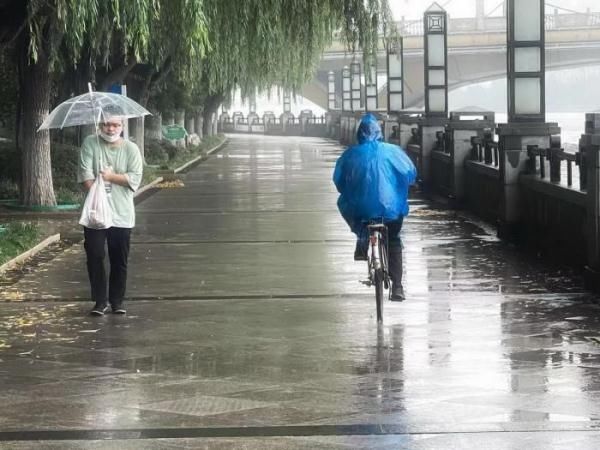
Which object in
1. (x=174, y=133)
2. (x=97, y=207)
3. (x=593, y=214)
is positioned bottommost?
(x=593, y=214)

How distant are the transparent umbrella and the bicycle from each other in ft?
7.84

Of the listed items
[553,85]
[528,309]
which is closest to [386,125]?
[528,309]

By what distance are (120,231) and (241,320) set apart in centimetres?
133

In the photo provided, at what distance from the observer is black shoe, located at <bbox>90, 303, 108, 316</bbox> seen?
36.1ft

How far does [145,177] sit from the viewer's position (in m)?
30.5

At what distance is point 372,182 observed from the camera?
1086 centimetres

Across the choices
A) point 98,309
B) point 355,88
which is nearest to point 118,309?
point 98,309

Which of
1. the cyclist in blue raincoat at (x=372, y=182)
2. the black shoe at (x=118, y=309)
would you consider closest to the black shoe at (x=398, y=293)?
the cyclist in blue raincoat at (x=372, y=182)

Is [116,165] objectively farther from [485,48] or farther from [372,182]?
[485,48]

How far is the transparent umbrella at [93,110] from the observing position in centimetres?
1130

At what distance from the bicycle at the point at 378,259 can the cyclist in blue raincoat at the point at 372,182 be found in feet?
0.38

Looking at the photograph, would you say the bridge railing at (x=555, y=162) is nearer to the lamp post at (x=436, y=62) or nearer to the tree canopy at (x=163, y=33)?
the tree canopy at (x=163, y=33)

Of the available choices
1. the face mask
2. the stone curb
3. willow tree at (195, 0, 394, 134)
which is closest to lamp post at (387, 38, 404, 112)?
willow tree at (195, 0, 394, 134)

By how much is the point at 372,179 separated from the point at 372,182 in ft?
0.09
